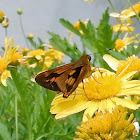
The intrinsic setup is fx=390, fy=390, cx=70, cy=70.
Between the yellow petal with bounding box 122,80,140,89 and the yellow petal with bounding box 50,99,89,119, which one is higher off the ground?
the yellow petal with bounding box 122,80,140,89

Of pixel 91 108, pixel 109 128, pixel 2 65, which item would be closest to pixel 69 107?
pixel 91 108

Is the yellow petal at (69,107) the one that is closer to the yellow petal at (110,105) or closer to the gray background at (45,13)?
the yellow petal at (110,105)

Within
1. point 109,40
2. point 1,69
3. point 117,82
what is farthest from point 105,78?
point 109,40

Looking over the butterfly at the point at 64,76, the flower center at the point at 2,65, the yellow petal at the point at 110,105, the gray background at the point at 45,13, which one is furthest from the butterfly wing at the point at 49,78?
the gray background at the point at 45,13

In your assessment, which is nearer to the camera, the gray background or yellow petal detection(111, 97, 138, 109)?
yellow petal detection(111, 97, 138, 109)

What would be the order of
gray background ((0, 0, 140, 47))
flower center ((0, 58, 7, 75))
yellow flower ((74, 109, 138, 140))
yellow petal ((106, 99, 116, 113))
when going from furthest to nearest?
gray background ((0, 0, 140, 47))
flower center ((0, 58, 7, 75))
yellow petal ((106, 99, 116, 113))
yellow flower ((74, 109, 138, 140))

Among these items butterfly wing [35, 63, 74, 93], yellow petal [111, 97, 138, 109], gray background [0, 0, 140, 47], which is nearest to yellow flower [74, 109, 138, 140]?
yellow petal [111, 97, 138, 109]

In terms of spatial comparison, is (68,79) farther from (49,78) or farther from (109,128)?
(109,128)

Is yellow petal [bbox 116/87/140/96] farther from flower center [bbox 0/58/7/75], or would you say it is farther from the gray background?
the gray background

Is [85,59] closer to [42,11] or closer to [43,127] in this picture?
[43,127]
